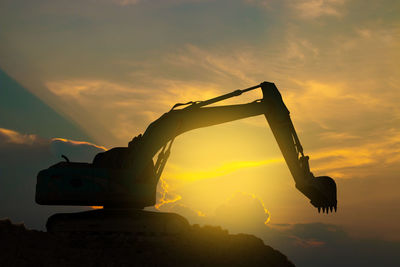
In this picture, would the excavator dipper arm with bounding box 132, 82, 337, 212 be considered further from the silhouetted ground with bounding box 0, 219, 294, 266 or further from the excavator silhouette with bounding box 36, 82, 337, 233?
the silhouetted ground with bounding box 0, 219, 294, 266

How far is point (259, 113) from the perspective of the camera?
1630 centimetres

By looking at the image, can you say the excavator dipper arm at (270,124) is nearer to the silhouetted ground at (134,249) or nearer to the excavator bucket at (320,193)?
the excavator bucket at (320,193)

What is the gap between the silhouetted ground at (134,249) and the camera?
1294cm

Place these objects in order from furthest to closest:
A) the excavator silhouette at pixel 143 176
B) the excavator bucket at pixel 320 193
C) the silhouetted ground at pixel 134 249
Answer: the excavator bucket at pixel 320 193 → the excavator silhouette at pixel 143 176 → the silhouetted ground at pixel 134 249

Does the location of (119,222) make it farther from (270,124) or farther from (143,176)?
(270,124)

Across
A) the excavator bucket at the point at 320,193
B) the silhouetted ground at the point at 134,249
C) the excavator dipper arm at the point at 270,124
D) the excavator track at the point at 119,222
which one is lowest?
the silhouetted ground at the point at 134,249

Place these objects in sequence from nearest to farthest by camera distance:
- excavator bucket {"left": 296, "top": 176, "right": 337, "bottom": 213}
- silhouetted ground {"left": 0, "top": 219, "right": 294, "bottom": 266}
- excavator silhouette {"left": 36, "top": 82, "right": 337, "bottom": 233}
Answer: silhouetted ground {"left": 0, "top": 219, "right": 294, "bottom": 266} < excavator silhouette {"left": 36, "top": 82, "right": 337, "bottom": 233} < excavator bucket {"left": 296, "top": 176, "right": 337, "bottom": 213}

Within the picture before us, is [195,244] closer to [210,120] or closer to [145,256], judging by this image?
[145,256]

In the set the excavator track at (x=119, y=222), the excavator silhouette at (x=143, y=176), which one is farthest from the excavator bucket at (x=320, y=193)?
the excavator track at (x=119, y=222)

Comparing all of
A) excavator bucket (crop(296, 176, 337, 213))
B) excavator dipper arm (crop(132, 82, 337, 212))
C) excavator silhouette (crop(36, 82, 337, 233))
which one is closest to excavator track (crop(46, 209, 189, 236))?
excavator silhouette (crop(36, 82, 337, 233))

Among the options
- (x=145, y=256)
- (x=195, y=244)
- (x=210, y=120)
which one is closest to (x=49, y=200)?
(x=145, y=256)

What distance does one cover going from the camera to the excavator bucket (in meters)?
16.0

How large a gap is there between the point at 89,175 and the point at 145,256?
351 cm

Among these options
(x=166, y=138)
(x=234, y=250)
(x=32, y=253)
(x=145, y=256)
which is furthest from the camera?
(x=166, y=138)
